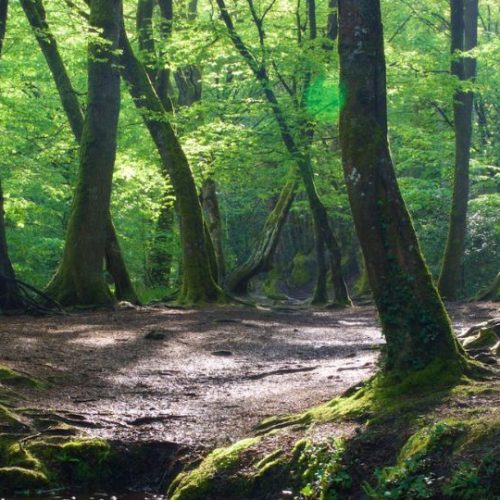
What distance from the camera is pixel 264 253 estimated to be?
23578mm

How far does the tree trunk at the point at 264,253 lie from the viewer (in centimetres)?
2338

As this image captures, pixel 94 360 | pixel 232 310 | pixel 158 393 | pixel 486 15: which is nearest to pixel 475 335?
pixel 158 393

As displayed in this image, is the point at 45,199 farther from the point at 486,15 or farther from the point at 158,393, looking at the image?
the point at 486,15

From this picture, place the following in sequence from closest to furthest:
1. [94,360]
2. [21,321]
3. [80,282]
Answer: [94,360] < [21,321] < [80,282]

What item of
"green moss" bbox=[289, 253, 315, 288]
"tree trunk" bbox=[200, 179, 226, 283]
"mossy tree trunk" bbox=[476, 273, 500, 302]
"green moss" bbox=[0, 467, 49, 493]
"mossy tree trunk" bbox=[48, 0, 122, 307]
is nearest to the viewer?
"green moss" bbox=[0, 467, 49, 493]

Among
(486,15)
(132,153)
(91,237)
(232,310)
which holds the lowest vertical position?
(232,310)

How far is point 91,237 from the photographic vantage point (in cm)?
1647

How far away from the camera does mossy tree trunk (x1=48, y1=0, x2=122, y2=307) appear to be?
16.2m

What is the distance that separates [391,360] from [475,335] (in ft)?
9.92

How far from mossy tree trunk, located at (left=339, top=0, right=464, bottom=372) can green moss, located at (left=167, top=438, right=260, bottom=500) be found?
5.02 ft

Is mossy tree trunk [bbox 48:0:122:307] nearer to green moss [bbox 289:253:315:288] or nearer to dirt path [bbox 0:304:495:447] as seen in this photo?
dirt path [bbox 0:304:495:447]

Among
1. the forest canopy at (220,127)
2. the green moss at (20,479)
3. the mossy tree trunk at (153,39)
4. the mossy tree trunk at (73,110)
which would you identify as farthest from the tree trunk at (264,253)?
the green moss at (20,479)

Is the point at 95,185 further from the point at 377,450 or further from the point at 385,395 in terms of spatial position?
the point at 377,450

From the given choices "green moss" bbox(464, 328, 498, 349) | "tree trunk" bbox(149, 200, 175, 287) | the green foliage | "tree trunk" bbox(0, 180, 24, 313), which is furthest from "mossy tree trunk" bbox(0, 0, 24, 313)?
"tree trunk" bbox(149, 200, 175, 287)
